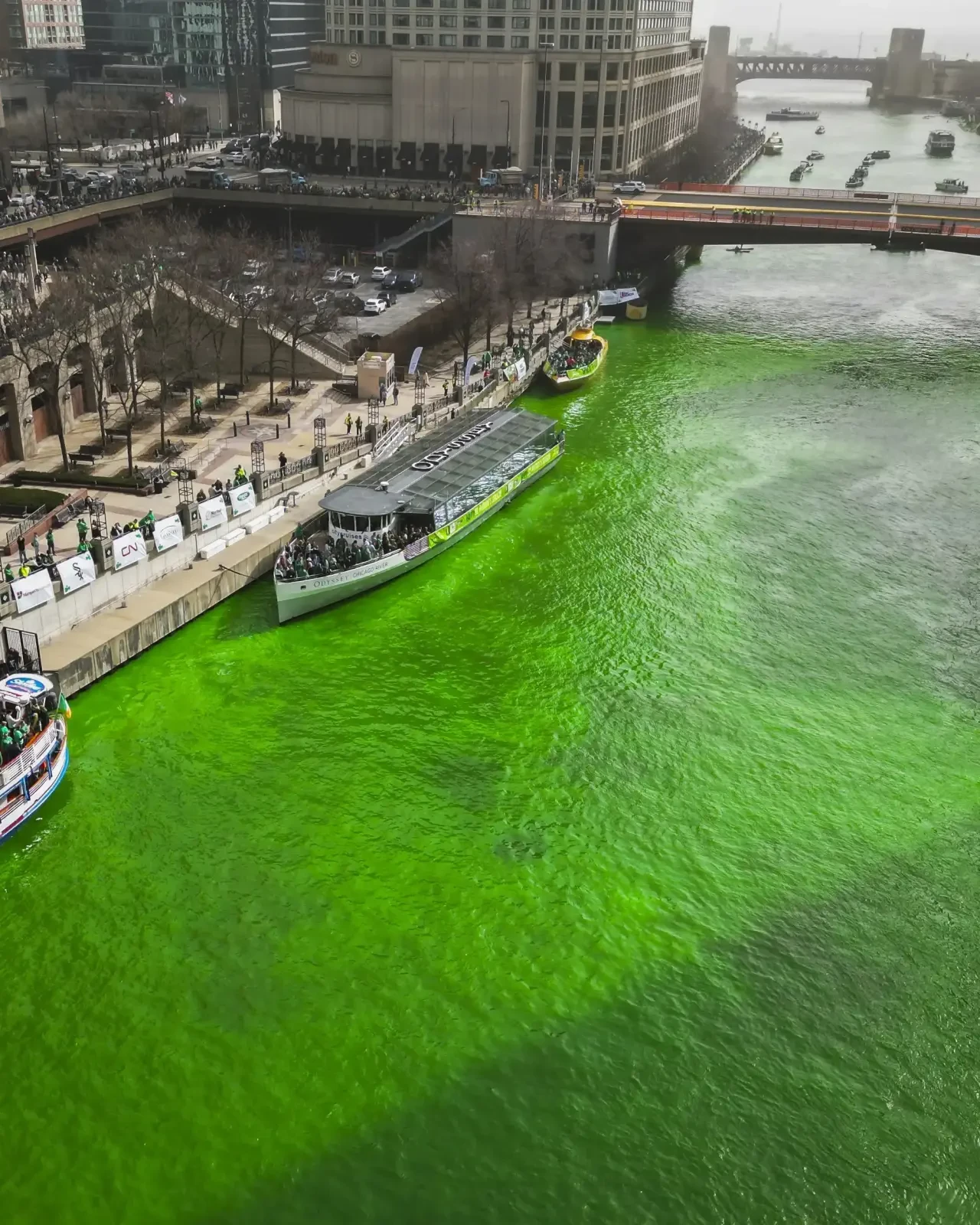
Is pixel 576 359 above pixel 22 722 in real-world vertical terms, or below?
above

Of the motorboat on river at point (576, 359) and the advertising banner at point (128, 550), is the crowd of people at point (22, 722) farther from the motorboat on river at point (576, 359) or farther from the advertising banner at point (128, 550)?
the motorboat on river at point (576, 359)

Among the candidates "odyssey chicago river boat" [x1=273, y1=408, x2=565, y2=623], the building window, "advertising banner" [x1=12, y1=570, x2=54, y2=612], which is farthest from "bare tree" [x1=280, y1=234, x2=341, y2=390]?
the building window

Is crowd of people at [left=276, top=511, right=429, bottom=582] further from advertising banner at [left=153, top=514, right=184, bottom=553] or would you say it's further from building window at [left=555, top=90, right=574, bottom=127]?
building window at [left=555, top=90, right=574, bottom=127]

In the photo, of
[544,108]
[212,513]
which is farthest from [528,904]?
[544,108]

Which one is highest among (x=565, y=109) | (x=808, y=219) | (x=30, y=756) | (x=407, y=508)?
(x=565, y=109)

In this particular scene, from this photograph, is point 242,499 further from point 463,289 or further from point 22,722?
point 463,289

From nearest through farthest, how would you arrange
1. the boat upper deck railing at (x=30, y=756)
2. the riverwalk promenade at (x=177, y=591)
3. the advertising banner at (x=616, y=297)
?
the boat upper deck railing at (x=30, y=756), the riverwalk promenade at (x=177, y=591), the advertising banner at (x=616, y=297)

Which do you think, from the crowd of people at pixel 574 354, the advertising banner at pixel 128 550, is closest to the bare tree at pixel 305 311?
the crowd of people at pixel 574 354
